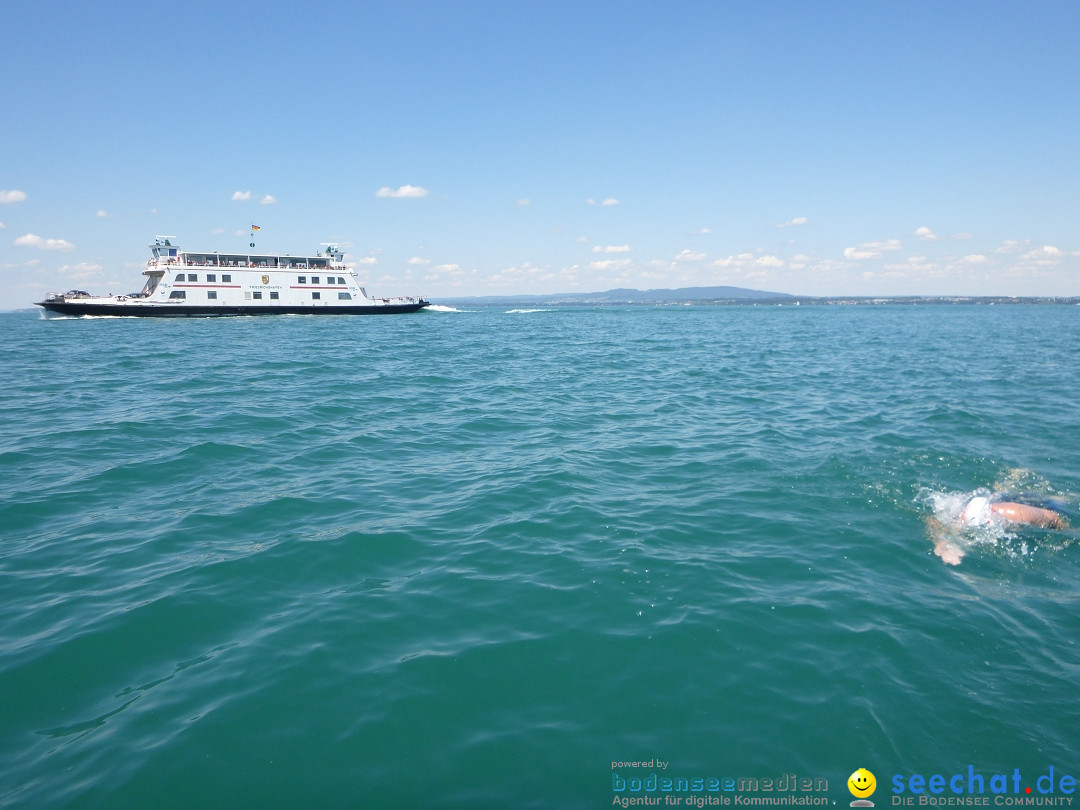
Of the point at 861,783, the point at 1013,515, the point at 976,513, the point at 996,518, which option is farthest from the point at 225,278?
the point at 861,783

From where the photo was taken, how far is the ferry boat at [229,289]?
57906 millimetres

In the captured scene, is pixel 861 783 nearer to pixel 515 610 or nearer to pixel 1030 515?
pixel 515 610

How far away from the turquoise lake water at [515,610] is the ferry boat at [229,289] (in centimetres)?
5127

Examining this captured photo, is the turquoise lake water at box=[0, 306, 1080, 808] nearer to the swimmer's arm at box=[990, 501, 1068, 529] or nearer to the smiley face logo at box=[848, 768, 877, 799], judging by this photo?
the smiley face logo at box=[848, 768, 877, 799]

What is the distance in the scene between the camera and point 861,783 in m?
4.42

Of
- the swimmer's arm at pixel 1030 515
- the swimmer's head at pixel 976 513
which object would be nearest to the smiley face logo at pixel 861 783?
the swimmer's head at pixel 976 513

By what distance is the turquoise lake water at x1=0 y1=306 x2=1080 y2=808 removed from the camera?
4.58 metres

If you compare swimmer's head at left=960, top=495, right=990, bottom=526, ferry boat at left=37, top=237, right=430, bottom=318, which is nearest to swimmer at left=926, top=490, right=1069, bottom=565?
swimmer's head at left=960, top=495, right=990, bottom=526

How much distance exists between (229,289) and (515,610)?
6726cm

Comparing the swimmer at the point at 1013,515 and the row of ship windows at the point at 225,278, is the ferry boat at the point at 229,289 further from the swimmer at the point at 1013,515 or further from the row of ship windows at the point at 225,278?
the swimmer at the point at 1013,515

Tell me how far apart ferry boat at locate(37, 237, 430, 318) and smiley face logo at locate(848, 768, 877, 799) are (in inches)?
2739

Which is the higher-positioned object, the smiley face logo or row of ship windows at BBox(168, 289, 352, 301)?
row of ship windows at BBox(168, 289, 352, 301)

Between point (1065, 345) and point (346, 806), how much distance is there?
2257 inches

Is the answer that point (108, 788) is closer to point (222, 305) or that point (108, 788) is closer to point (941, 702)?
point (941, 702)
